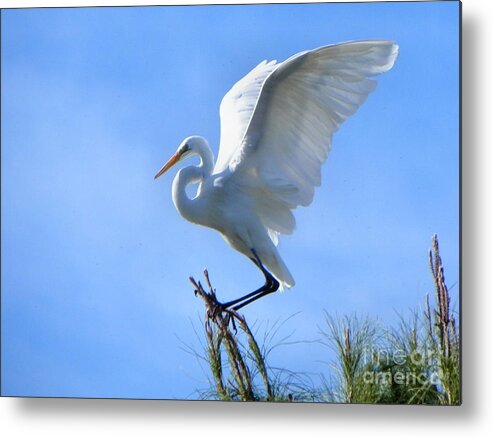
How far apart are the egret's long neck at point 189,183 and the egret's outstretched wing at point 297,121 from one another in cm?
8

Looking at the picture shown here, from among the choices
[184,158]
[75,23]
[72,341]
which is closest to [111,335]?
[72,341]

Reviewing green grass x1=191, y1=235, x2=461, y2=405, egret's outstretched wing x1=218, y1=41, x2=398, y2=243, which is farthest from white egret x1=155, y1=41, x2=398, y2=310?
green grass x1=191, y1=235, x2=461, y2=405

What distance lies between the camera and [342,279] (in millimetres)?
3518

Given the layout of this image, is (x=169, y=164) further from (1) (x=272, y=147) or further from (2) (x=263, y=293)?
(2) (x=263, y=293)

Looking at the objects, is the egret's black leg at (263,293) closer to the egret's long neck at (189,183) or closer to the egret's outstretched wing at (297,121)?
the egret's outstretched wing at (297,121)

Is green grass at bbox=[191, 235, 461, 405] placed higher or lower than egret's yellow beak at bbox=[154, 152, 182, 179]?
lower

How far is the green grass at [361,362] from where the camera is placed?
136 inches

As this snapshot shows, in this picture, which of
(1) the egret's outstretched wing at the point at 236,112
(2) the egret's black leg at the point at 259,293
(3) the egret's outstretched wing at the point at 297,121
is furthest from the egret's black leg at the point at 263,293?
→ (1) the egret's outstretched wing at the point at 236,112

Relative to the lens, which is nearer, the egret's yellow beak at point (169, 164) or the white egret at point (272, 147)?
the white egret at point (272, 147)

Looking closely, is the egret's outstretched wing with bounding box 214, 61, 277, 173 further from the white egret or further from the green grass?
the green grass

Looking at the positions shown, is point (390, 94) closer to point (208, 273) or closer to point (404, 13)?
point (404, 13)

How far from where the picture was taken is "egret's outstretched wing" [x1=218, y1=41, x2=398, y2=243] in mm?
3521

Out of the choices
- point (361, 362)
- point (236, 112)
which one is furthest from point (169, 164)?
point (361, 362)

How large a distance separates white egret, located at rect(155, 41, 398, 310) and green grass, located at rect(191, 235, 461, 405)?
0.51 ft
